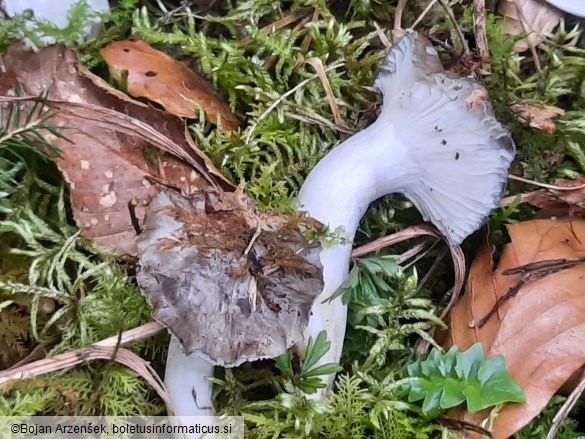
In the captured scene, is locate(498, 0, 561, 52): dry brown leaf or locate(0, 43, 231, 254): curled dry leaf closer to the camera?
locate(0, 43, 231, 254): curled dry leaf

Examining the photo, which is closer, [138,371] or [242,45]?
[138,371]

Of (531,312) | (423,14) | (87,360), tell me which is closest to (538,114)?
(423,14)

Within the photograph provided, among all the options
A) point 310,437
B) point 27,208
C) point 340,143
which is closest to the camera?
point 310,437

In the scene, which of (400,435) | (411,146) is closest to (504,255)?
(411,146)

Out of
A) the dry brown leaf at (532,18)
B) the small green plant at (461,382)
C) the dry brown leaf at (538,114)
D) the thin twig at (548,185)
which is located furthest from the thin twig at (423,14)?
the small green plant at (461,382)

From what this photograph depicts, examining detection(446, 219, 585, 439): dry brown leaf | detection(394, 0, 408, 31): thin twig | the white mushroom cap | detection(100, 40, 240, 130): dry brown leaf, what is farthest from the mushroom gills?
detection(100, 40, 240, 130): dry brown leaf

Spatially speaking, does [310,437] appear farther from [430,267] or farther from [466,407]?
[430,267]

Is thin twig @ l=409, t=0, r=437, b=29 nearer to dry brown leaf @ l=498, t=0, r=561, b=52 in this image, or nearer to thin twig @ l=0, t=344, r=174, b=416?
dry brown leaf @ l=498, t=0, r=561, b=52
